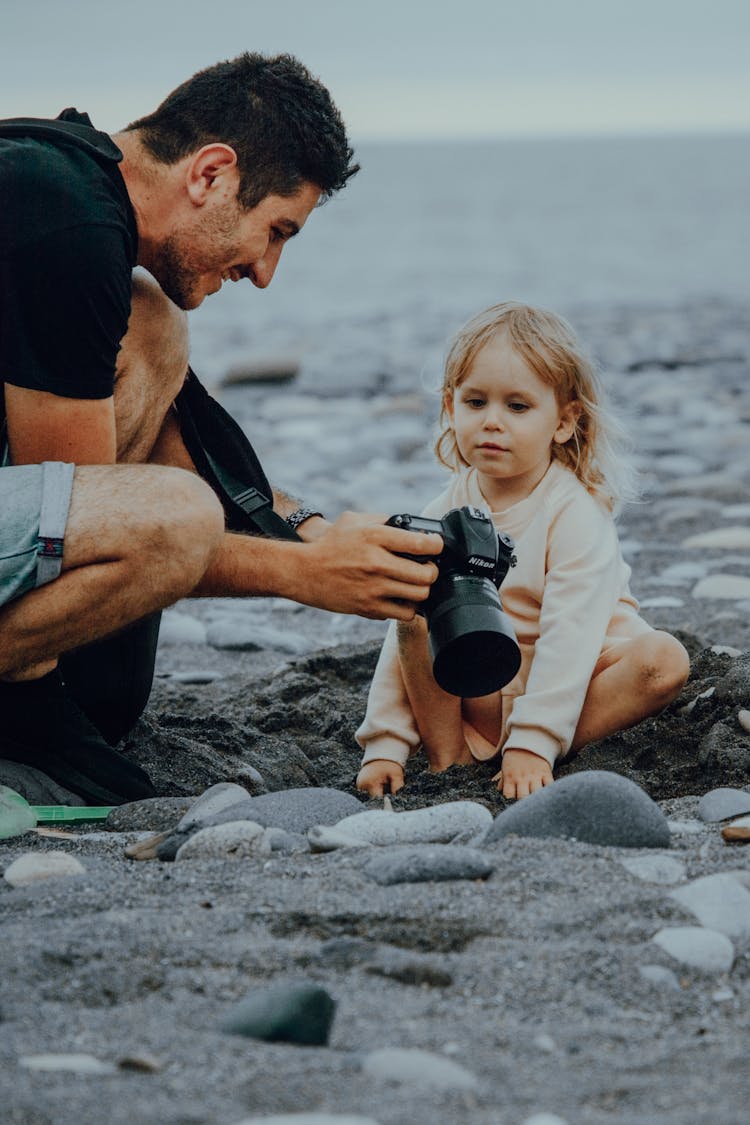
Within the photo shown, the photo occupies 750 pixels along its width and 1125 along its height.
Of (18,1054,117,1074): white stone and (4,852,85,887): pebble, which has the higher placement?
(18,1054,117,1074): white stone

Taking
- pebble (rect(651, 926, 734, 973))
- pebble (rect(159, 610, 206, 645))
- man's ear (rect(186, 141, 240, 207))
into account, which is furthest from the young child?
pebble (rect(159, 610, 206, 645))

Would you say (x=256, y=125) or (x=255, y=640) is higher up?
(x=256, y=125)

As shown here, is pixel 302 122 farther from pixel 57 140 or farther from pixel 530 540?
pixel 530 540

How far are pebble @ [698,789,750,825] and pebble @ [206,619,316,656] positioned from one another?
2.06m

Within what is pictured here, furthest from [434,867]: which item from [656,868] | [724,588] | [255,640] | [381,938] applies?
[724,588]

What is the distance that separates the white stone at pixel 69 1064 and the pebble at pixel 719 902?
2.73 feet

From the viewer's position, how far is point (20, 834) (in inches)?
101

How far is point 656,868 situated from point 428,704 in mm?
1000

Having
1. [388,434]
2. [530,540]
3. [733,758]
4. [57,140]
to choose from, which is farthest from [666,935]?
[388,434]

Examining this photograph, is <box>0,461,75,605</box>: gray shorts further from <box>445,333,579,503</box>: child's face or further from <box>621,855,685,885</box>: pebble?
<box>621,855,685,885</box>: pebble

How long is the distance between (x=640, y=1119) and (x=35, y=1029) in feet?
2.25

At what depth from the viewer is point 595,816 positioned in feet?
7.23

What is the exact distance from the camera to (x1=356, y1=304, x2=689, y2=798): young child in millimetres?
2844

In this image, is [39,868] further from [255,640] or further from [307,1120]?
[255,640]
